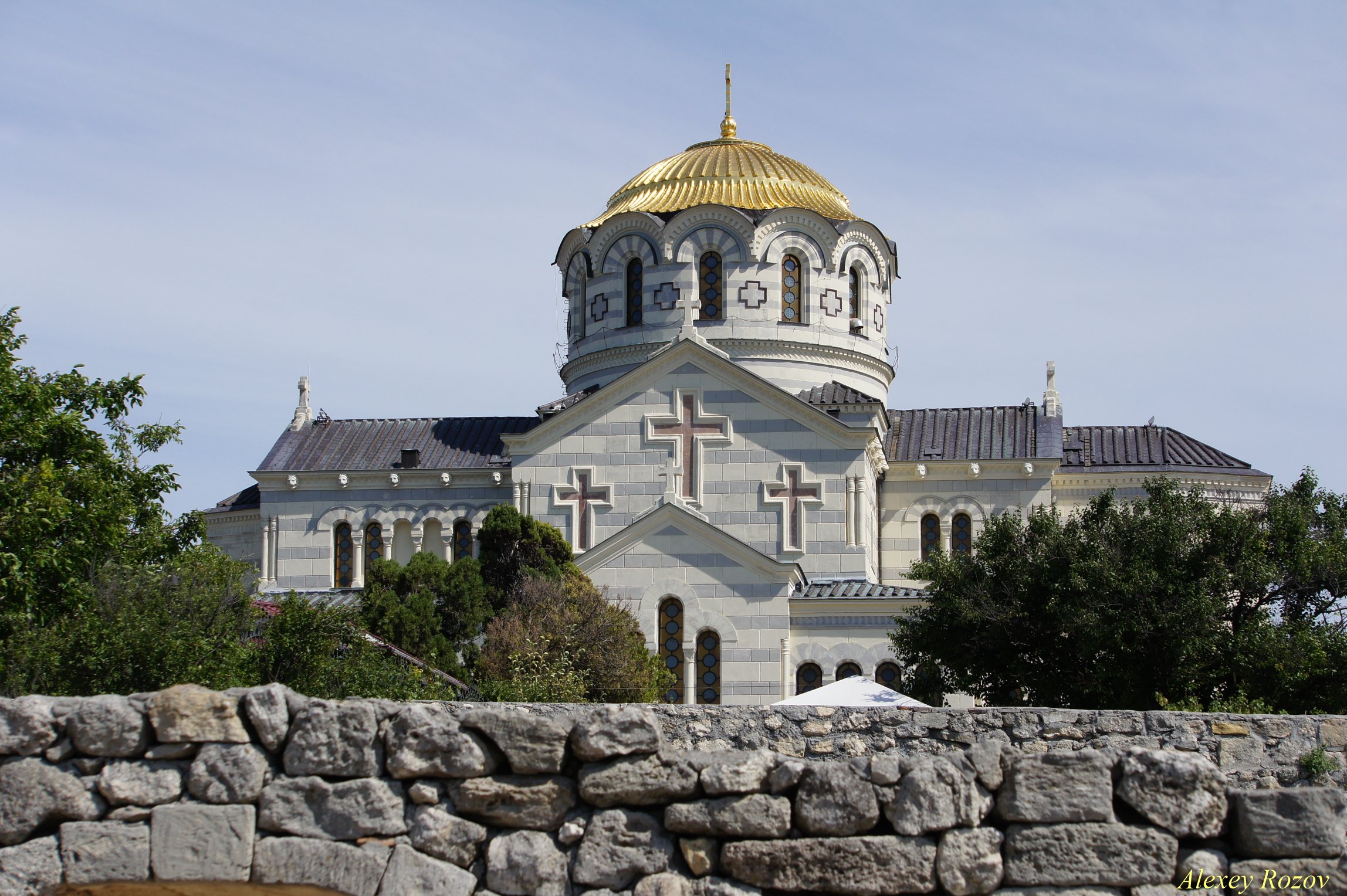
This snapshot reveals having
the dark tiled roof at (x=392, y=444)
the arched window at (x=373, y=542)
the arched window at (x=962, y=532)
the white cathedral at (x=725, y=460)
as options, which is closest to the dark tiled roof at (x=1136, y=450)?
the white cathedral at (x=725, y=460)

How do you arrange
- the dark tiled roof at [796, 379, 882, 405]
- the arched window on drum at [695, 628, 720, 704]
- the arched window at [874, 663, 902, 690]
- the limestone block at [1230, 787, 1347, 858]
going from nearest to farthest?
the limestone block at [1230, 787, 1347, 858] < the arched window on drum at [695, 628, 720, 704] < the arched window at [874, 663, 902, 690] < the dark tiled roof at [796, 379, 882, 405]

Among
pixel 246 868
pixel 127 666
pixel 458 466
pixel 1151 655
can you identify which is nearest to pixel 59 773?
pixel 246 868

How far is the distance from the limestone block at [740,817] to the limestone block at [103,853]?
8.29 feet

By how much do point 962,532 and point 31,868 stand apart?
32487mm

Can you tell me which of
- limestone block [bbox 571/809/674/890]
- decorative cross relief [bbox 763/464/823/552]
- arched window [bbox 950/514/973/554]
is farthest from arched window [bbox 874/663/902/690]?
limestone block [bbox 571/809/674/890]

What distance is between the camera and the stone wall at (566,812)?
739cm

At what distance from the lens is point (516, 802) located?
25.0ft

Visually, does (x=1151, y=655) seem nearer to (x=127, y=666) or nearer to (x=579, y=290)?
(x=127, y=666)

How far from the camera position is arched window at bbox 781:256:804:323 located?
3897 cm

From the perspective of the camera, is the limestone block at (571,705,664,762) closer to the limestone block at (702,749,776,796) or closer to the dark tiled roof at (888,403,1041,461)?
the limestone block at (702,749,776,796)

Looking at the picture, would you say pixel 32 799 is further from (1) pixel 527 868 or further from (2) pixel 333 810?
(1) pixel 527 868

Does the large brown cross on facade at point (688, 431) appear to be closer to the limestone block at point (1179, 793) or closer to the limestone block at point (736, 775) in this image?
the limestone block at point (736, 775)

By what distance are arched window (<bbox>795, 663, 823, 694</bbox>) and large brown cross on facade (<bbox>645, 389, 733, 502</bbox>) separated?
5115 millimetres

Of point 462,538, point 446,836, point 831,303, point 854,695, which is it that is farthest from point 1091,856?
point 462,538
